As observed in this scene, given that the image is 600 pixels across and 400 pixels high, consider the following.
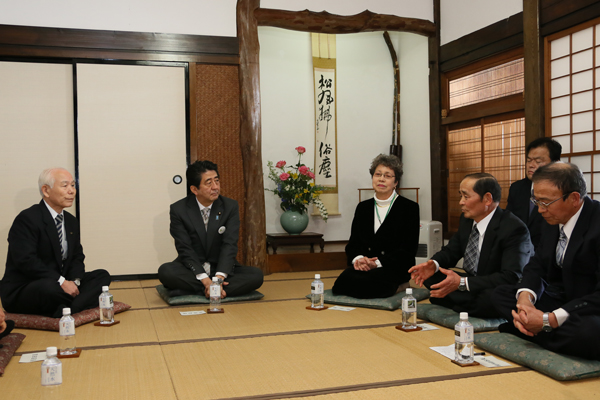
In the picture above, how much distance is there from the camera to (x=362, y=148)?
22.6 ft

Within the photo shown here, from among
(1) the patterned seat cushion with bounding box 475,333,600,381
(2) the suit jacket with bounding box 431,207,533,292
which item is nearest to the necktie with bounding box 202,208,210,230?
(2) the suit jacket with bounding box 431,207,533,292

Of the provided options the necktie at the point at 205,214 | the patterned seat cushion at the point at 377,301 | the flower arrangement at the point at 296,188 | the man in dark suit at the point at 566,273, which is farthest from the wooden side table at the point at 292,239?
the man in dark suit at the point at 566,273

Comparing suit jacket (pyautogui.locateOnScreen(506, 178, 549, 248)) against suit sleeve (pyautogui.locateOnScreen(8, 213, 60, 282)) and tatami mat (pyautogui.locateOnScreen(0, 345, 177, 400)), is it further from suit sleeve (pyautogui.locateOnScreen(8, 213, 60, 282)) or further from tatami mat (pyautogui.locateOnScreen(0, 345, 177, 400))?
suit sleeve (pyautogui.locateOnScreen(8, 213, 60, 282))

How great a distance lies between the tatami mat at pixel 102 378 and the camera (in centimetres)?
220

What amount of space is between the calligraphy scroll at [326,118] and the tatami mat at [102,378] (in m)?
4.10

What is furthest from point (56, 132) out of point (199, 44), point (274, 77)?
point (274, 77)

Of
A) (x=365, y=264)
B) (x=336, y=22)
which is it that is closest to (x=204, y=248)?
(x=365, y=264)

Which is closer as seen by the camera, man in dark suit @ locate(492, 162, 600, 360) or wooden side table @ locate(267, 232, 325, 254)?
man in dark suit @ locate(492, 162, 600, 360)

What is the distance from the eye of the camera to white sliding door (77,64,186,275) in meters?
5.30

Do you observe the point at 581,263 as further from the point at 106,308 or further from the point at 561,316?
the point at 106,308

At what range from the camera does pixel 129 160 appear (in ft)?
17.7

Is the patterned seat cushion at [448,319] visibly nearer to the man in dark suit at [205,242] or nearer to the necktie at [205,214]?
the man in dark suit at [205,242]

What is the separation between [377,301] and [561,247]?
146 cm

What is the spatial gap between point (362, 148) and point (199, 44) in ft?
7.77
